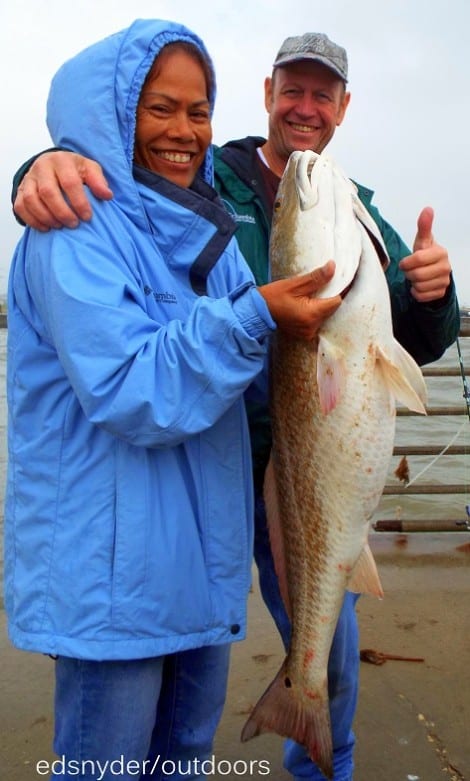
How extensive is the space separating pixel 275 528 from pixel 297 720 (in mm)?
664

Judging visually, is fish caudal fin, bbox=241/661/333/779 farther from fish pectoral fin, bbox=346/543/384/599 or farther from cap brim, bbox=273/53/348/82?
cap brim, bbox=273/53/348/82

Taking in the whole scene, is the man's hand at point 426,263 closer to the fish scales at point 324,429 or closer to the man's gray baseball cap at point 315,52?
the fish scales at point 324,429

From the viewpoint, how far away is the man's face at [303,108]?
10.6ft

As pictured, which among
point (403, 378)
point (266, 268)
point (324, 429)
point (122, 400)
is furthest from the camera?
point (266, 268)

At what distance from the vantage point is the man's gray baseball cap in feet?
10.4

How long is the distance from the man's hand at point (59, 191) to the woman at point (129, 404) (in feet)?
0.15

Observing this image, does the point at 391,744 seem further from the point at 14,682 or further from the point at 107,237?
the point at 107,237

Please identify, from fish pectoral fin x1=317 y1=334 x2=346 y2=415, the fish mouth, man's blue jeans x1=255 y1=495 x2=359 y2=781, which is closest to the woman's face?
the fish mouth

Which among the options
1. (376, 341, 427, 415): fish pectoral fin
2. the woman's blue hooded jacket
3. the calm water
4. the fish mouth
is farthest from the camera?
the calm water

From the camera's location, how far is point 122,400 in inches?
70.1

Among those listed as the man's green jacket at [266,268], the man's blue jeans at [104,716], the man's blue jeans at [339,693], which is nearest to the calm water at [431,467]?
the man's green jacket at [266,268]

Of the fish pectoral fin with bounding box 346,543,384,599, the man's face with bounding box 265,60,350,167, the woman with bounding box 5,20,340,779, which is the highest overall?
the man's face with bounding box 265,60,350,167

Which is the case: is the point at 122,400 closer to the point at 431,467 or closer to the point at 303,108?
the point at 303,108

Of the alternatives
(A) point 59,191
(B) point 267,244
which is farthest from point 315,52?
(A) point 59,191
